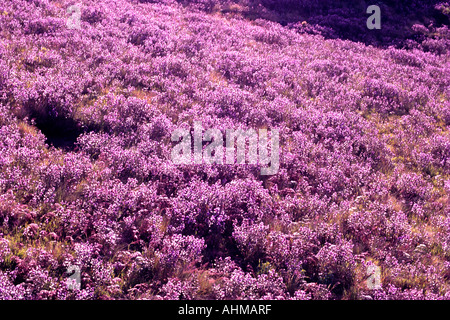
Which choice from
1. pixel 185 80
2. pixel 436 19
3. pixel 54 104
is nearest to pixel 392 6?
pixel 436 19

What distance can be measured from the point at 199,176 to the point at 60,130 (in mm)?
2824

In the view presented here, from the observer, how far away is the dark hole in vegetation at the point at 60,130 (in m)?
5.41

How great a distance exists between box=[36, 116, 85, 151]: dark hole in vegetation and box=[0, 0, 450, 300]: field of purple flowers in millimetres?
29

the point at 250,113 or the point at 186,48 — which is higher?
the point at 186,48

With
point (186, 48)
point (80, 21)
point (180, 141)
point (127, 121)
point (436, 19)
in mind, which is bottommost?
point (180, 141)

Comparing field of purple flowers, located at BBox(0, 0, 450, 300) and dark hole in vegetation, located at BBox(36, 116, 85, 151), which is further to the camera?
dark hole in vegetation, located at BBox(36, 116, 85, 151)

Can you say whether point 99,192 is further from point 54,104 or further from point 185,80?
point 185,80

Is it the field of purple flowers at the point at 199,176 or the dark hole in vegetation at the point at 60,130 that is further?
the dark hole in vegetation at the point at 60,130

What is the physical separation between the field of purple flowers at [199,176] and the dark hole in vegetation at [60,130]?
0.03 metres

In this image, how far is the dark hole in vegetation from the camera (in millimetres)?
5414

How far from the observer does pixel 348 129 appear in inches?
299

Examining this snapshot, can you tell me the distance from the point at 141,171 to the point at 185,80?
457cm

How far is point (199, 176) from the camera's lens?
5.24m

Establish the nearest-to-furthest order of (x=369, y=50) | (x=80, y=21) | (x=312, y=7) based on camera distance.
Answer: (x=80, y=21)
(x=369, y=50)
(x=312, y=7)
